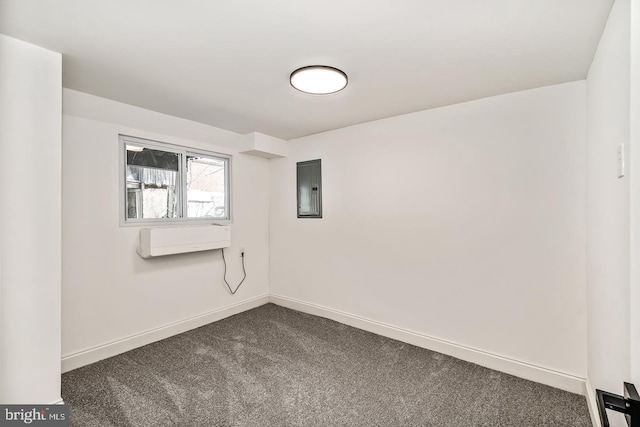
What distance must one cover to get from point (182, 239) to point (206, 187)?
778 millimetres

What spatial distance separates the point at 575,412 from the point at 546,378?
12.8 inches

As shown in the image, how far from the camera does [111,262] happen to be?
267 centimetres

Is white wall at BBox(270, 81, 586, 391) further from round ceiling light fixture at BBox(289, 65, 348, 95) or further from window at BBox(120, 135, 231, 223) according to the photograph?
window at BBox(120, 135, 231, 223)

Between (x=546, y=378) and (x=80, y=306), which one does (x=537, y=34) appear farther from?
(x=80, y=306)

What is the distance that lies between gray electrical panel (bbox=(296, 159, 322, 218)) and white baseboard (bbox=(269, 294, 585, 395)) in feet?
3.85

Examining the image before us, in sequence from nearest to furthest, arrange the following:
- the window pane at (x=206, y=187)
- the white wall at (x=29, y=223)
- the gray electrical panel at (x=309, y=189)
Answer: the white wall at (x=29, y=223), the window pane at (x=206, y=187), the gray electrical panel at (x=309, y=189)

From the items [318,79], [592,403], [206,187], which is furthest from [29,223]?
[592,403]

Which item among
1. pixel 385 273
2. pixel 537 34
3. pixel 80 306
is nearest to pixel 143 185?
pixel 80 306

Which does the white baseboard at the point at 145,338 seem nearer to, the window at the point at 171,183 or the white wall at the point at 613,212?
the window at the point at 171,183

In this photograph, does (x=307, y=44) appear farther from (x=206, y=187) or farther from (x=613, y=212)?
(x=206, y=187)

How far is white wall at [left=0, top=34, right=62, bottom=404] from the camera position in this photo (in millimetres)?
1687

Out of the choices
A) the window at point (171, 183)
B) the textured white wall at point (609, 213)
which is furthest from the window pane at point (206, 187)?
the textured white wall at point (609, 213)

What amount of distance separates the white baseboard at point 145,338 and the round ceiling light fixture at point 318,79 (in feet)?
8.73

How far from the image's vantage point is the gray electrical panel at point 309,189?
144 inches
